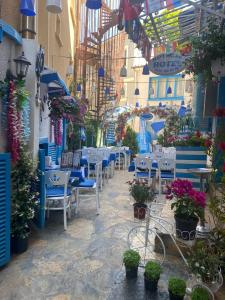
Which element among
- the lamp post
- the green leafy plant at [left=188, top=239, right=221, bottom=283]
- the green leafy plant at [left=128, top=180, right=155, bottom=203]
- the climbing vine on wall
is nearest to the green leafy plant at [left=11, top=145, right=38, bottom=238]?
the climbing vine on wall

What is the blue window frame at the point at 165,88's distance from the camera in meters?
19.8

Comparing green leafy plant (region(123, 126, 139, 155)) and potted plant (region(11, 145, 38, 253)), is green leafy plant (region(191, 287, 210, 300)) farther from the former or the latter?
green leafy plant (region(123, 126, 139, 155))

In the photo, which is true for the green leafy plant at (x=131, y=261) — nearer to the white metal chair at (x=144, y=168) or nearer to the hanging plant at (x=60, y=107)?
the white metal chair at (x=144, y=168)

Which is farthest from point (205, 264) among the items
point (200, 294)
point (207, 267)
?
point (200, 294)

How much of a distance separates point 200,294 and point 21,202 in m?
2.61

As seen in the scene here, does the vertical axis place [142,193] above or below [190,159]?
below

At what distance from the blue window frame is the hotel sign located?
1317cm

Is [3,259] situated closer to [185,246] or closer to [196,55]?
[185,246]

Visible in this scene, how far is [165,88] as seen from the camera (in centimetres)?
2031

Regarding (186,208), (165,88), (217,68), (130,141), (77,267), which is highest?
(165,88)

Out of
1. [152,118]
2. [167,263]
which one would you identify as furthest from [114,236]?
[152,118]

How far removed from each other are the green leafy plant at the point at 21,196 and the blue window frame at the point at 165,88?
16.8 m

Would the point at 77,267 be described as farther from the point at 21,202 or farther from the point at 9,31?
the point at 9,31

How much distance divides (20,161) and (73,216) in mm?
2209
